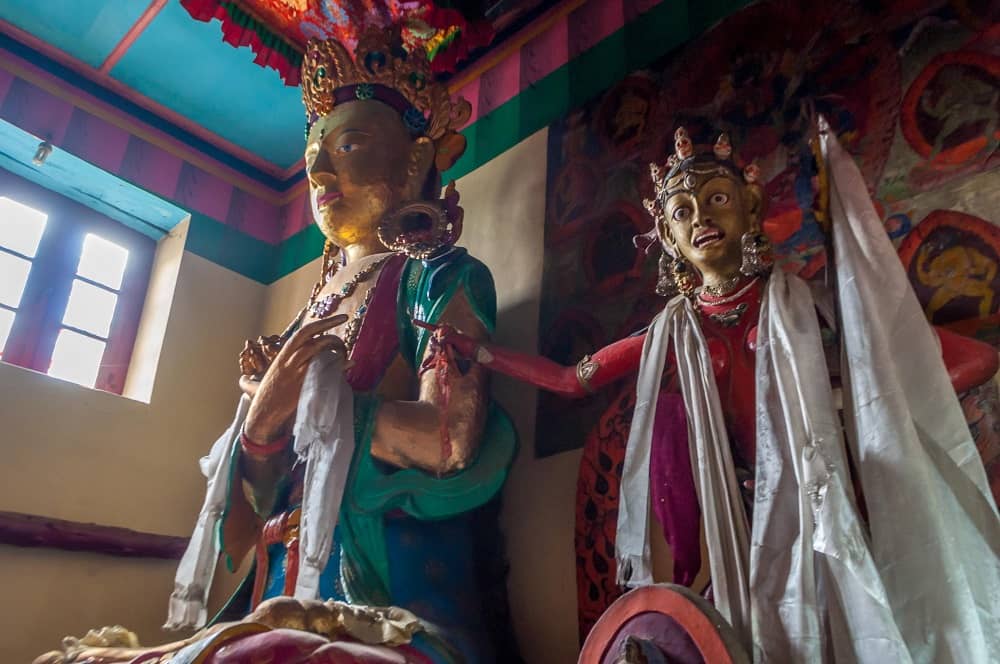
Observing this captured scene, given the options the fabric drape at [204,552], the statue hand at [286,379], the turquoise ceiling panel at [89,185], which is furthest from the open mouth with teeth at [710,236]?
the turquoise ceiling panel at [89,185]

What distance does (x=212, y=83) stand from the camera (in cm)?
318

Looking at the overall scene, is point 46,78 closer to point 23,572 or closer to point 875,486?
point 23,572

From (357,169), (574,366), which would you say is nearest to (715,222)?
(574,366)

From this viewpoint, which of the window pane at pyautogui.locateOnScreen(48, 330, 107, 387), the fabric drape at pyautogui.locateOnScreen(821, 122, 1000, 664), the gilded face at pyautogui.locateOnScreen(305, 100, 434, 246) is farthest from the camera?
the window pane at pyautogui.locateOnScreen(48, 330, 107, 387)

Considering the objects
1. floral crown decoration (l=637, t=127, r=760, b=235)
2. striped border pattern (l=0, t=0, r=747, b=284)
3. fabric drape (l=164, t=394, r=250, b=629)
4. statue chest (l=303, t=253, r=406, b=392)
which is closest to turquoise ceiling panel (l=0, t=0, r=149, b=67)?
striped border pattern (l=0, t=0, r=747, b=284)

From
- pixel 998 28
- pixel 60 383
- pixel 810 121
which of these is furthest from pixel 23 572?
pixel 998 28

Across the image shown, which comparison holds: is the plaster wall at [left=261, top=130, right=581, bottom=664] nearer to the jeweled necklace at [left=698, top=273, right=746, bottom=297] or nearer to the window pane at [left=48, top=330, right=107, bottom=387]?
the jeweled necklace at [left=698, top=273, right=746, bottom=297]

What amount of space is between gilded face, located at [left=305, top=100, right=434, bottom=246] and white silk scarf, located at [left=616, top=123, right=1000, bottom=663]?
1061 mm

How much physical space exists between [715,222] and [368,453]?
81 centimetres

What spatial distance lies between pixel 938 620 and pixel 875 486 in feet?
0.61

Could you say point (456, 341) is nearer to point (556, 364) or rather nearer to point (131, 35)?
point (556, 364)

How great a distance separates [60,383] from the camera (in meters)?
2.75

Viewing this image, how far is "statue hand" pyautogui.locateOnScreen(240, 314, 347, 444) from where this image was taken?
1.92m

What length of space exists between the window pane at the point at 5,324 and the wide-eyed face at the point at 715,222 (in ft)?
7.14
